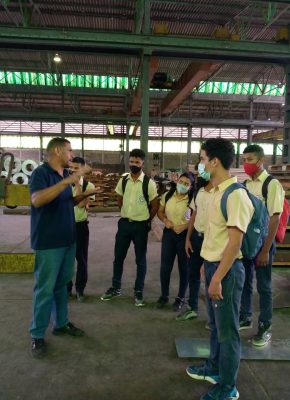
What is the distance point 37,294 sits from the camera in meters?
2.94

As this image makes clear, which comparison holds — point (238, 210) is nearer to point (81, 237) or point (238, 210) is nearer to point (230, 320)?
point (230, 320)

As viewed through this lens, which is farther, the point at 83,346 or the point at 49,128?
the point at 49,128

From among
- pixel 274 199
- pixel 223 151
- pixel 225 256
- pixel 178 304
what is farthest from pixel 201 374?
pixel 223 151

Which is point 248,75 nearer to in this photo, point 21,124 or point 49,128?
point 49,128

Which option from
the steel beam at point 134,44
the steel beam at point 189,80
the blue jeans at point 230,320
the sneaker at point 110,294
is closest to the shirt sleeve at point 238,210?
the blue jeans at point 230,320

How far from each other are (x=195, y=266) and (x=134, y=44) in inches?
154

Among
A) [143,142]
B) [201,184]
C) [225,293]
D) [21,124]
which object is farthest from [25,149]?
[225,293]

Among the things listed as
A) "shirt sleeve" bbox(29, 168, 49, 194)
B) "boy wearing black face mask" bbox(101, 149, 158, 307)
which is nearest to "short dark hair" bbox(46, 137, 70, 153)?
"shirt sleeve" bbox(29, 168, 49, 194)

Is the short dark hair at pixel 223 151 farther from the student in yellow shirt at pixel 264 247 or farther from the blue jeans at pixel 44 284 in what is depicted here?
the blue jeans at pixel 44 284

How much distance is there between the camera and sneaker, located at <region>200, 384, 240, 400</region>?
2.24 m

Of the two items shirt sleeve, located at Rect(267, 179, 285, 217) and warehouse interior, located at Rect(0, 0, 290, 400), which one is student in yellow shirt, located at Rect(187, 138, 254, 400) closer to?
warehouse interior, located at Rect(0, 0, 290, 400)

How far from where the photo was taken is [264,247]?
9.89 ft

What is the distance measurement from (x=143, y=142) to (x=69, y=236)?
341 centimetres

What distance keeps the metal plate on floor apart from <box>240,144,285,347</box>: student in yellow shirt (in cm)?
7
